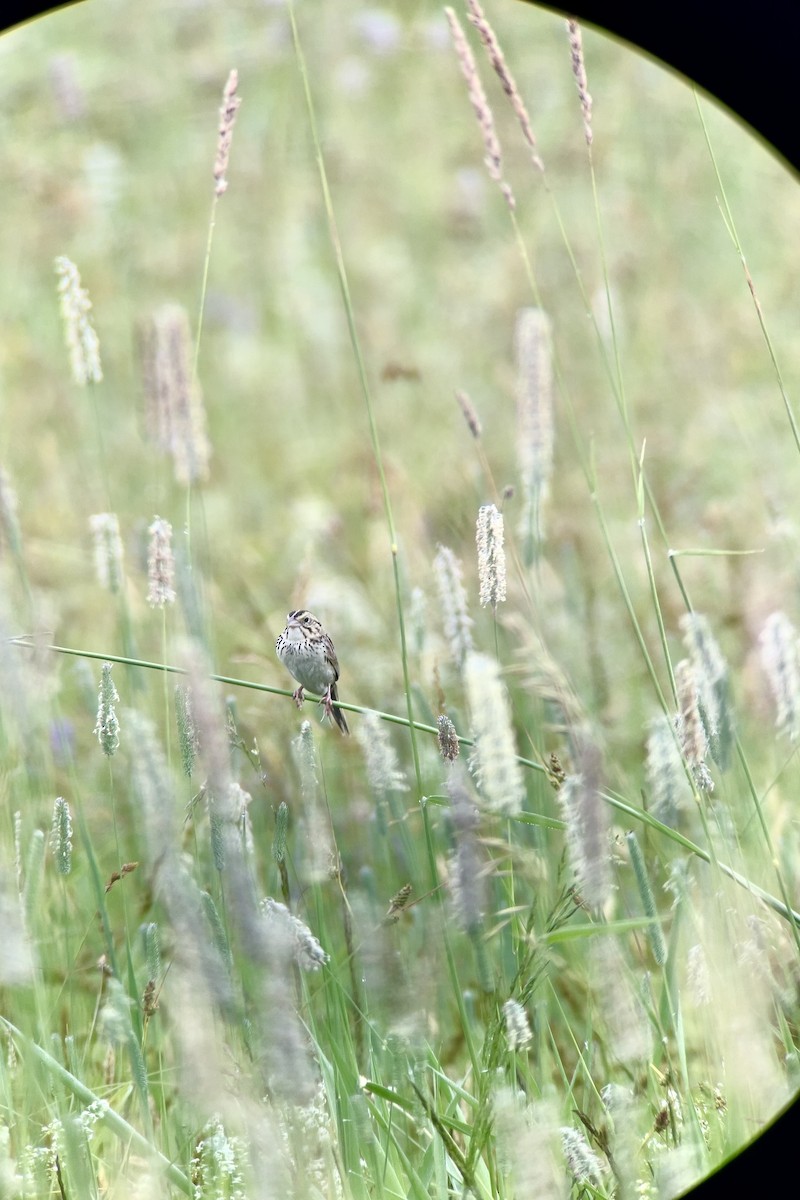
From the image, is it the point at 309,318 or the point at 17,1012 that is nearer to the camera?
the point at 17,1012

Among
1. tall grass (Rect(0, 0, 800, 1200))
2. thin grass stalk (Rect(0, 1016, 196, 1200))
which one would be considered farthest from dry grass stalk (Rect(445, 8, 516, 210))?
thin grass stalk (Rect(0, 1016, 196, 1200))

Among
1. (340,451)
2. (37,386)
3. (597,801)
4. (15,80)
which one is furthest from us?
(340,451)

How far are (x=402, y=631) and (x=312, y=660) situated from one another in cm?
→ 13

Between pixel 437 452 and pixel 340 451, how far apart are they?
0.46 ft

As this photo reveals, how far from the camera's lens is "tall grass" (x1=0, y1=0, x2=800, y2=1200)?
0.82 meters

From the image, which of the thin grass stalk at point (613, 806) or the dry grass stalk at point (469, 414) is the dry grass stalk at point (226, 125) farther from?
the thin grass stalk at point (613, 806)

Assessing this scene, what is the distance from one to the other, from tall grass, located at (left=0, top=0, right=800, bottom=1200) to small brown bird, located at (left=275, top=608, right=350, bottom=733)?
0.02 m

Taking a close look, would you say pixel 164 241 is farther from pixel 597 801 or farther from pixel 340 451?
pixel 597 801

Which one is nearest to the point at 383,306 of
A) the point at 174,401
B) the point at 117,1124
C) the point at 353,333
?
the point at 353,333

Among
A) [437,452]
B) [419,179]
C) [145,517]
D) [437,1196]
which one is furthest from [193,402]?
[437,1196]

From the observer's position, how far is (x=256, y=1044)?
779 mm

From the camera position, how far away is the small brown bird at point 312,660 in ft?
3.07

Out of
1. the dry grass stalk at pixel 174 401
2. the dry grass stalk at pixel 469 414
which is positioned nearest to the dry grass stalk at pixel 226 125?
the dry grass stalk at pixel 174 401

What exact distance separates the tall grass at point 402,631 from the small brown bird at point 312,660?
0.07 ft
